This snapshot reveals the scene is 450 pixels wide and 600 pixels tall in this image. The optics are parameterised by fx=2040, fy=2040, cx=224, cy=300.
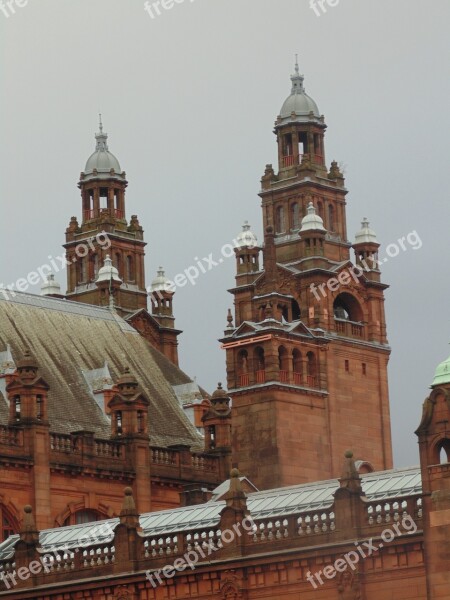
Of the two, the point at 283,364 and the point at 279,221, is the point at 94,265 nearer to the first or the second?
the point at 279,221

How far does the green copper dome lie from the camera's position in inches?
3034

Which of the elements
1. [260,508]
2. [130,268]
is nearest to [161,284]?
[130,268]

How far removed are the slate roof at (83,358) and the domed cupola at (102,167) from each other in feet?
59.2

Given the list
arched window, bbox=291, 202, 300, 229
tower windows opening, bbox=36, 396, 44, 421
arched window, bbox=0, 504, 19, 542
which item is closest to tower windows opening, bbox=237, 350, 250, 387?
arched window, bbox=291, 202, 300, 229

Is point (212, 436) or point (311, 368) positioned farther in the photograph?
point (311, 368)

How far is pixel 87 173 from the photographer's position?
498 feet

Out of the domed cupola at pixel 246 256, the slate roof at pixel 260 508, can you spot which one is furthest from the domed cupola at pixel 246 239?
the slate roof at pixel 260 508

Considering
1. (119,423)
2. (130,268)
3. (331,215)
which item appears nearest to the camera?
(119,423)

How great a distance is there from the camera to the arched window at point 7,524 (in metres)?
110

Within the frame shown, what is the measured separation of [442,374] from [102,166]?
254 feet

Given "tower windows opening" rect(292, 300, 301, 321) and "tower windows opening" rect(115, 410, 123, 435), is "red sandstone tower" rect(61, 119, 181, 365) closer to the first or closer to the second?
"tower windows opening" rect(292, 300, 301, 321)

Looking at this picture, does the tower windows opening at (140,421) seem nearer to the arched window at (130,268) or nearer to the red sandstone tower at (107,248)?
the red sandstone tower at (107,248)

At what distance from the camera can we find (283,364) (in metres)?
134

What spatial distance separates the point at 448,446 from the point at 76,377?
49.7 meters
